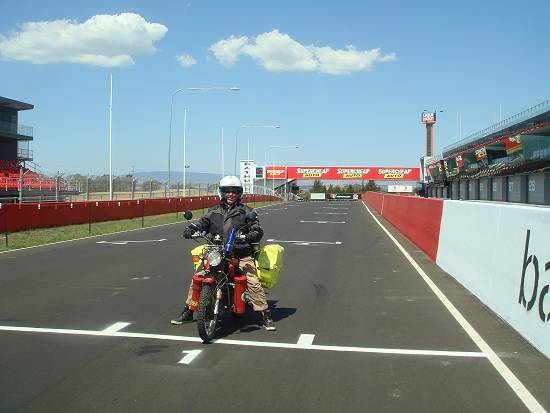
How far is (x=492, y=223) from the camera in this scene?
881 centimetres

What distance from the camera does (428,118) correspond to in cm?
15325

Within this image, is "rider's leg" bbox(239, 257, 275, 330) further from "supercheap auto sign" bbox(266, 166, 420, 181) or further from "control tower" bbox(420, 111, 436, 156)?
"control tower" bbox(420, 111, 436, 156)

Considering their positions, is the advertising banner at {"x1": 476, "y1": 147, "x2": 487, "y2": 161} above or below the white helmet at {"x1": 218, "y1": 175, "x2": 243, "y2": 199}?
above

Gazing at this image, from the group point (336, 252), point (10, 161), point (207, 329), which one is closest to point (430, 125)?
point (10, 161)

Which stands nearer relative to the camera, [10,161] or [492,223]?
[492,223]

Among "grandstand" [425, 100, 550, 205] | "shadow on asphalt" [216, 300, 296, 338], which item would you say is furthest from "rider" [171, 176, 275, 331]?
"grandstand" [425, 100, 550, 205]

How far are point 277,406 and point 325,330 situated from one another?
2.57 meters

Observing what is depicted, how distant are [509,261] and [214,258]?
3711mm

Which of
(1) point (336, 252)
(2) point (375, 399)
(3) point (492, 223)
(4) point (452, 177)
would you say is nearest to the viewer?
(2) point (375, 399)

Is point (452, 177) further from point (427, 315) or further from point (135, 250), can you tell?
point (427, 315)

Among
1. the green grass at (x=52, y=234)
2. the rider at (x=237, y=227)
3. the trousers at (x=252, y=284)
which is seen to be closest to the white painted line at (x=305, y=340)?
the rider at (x=237, y=227)

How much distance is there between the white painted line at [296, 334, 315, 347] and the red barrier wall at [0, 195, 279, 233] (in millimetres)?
14784

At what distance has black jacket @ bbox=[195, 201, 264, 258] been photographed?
6887 mm

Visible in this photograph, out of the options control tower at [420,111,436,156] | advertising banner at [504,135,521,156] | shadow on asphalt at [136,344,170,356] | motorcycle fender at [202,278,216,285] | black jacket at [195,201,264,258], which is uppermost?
control tower at [420,111,436,156]
